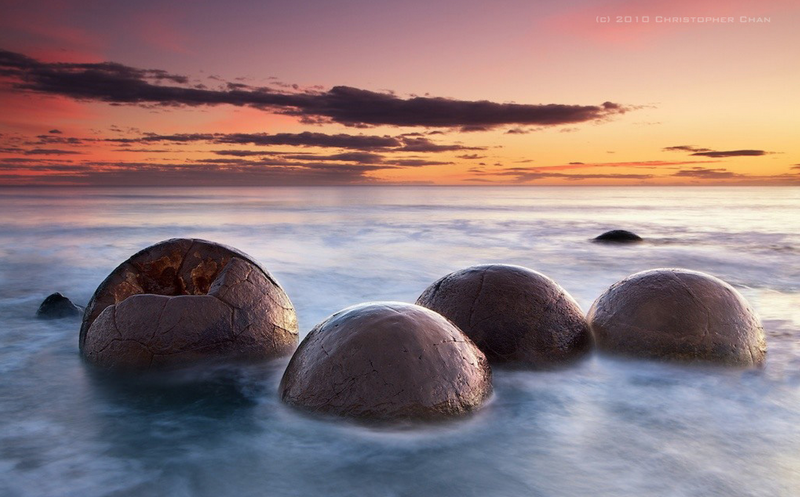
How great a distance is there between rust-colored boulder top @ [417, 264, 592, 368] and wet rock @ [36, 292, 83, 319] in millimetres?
5567

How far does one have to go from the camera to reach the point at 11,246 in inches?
727

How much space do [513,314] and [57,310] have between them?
21.3 feet

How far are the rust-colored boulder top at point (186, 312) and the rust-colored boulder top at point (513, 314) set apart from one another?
1463 millimetres

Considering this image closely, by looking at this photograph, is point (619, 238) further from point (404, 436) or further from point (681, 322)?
point (404, 436)

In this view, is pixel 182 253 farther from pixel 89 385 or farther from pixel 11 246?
pixel 11 246

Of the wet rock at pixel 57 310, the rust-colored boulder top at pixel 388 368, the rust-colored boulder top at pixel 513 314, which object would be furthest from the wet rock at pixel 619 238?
the rust-colored boulder top at pixel 388 368

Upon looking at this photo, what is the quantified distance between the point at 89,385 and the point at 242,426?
172 cm

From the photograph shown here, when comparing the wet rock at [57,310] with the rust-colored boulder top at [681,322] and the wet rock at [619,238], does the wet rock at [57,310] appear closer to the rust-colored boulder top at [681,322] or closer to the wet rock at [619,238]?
the rust-colored boulder top at [681,322]

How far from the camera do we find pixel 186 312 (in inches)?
198

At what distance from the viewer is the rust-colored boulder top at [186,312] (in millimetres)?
4996

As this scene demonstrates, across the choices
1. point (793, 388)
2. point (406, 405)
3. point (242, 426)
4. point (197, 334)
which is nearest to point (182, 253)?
point (197, 334)

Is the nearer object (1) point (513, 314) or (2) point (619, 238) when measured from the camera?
(1) point (513, 314)

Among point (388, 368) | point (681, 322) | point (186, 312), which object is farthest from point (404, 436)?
point (681, 322)

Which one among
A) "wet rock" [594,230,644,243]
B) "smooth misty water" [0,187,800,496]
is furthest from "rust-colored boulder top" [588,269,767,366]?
"wet rock" [594,230,644,243]
